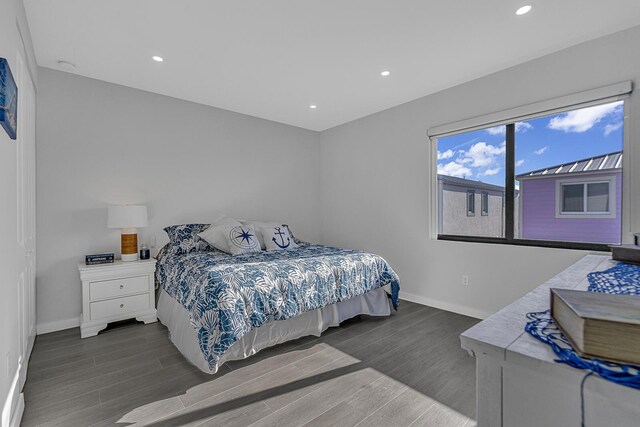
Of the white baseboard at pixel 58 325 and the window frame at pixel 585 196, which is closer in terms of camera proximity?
the window frame at pixel 585 196

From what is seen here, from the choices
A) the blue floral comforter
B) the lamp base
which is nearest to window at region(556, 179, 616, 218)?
the blue floral comforter

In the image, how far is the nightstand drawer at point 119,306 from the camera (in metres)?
2.87

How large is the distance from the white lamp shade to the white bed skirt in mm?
760

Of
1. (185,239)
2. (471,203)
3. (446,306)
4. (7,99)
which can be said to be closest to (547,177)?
(471,203)

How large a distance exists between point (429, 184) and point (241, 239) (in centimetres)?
230

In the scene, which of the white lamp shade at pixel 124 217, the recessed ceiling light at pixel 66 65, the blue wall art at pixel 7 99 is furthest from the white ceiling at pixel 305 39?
the white lamp shade at pixel 124 217

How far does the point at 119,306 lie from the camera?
9.78ft

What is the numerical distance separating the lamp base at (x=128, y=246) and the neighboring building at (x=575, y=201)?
13.0 feet

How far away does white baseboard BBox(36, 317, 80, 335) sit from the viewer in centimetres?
288

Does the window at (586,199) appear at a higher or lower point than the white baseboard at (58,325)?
higher

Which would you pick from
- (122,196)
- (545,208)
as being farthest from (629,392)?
(122,196)

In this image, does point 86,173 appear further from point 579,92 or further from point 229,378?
point 579,92

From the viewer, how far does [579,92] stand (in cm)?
255

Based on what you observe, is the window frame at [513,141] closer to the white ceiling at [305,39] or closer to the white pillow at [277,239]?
the white ceiling at [305,39]
